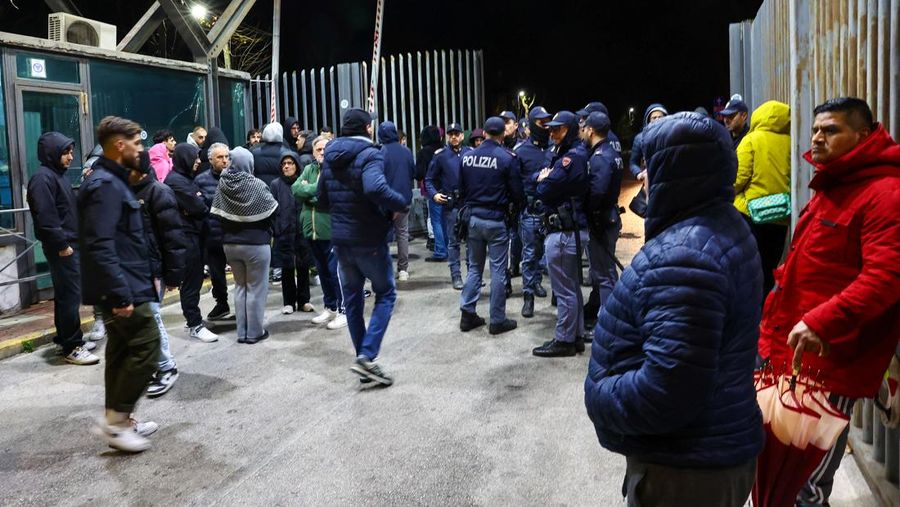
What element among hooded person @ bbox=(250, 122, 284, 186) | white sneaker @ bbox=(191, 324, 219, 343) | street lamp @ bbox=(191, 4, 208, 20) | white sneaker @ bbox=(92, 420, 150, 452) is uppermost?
street lamp @ bbox=(191, 4, 208, 20)

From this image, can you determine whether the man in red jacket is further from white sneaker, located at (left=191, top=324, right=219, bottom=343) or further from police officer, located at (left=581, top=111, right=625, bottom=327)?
white sneaker, located at (left=191, top=324, right=219, bottom=343)

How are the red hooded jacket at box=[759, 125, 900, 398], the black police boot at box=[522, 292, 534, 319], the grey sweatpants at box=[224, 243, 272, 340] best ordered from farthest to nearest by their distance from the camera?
the black police boot at box=[522, 292, 534, 319] → the grey sweatpants at box=[224, 243, 272, 340] → the red hooded jacket at box=[759, 125, 900, 398]

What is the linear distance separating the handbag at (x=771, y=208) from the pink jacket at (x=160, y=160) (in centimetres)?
690

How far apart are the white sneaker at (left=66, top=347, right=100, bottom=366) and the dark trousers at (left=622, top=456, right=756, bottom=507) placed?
18.4ft

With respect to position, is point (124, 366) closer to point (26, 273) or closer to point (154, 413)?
point (154, 413)

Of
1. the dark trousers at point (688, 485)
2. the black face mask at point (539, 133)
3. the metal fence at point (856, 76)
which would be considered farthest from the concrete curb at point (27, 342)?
the metal fence at point (856, 76)

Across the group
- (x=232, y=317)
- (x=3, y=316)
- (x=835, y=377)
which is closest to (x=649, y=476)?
(x=835, y=377)

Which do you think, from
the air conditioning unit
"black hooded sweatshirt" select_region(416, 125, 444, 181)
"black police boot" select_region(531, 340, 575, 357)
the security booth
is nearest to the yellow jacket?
"black police boot" select_region(531, 340, 575, 357)

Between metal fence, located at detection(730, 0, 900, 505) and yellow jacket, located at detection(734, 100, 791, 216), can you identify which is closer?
metal fence, located at detection(730, 0, 900, 505)

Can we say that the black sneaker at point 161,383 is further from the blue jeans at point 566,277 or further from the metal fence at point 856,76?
the metal fence at point 856,76

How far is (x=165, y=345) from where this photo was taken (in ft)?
19.4

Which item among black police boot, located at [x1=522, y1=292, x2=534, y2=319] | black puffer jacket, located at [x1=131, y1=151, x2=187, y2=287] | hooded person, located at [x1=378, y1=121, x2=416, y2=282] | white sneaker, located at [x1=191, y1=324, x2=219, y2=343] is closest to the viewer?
black puffer jacket, located at [x1=131, y1=151, x2=187, y2=287]

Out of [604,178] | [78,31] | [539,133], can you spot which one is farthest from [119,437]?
[78,31]

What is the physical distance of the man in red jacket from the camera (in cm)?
270
